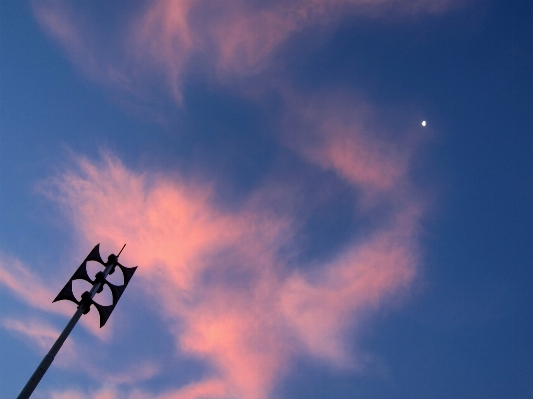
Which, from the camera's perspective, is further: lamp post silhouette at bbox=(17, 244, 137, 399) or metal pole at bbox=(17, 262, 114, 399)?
lamp post silhouette at bbox=(17, 244, 137, 399)

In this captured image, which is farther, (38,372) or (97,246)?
(97,246)

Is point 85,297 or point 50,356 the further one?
point 85,297

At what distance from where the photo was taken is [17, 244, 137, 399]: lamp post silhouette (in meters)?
9.17

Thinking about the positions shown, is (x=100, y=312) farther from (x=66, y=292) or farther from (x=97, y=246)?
(x=97, y=246)

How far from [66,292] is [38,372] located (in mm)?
2156

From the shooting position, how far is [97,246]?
11.9m

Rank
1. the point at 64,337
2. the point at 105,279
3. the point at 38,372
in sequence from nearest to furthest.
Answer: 1. the point at 38,372
2. the point at 64,337
3. the point at 105,279

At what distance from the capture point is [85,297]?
10594 millimetres

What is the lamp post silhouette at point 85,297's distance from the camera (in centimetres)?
917

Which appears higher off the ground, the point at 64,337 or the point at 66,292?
the point at 66,292

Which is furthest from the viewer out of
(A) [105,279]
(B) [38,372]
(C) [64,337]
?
(A) [105,279]

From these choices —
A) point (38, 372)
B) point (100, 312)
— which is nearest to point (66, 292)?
point (100, 312)

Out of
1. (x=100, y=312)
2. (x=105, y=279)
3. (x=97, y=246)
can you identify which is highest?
(x=97, y=246)

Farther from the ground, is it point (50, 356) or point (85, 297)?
point (85, 297)
